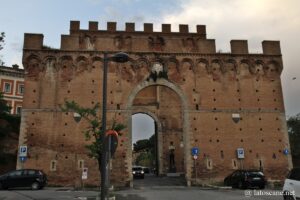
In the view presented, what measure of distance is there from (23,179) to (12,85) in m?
36.8

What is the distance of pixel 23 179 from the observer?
2088 centimetres

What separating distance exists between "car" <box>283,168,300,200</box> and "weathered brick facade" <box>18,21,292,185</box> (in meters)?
13.7

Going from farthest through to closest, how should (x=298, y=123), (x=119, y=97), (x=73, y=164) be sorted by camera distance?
(x=298, y=123)
(x=119, y=97)
(x=73, y=164)

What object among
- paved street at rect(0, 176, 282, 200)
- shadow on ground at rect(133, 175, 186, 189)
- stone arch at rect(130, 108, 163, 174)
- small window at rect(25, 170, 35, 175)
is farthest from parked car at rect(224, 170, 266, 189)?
stone arch at rect(130, 108, 163, 174)

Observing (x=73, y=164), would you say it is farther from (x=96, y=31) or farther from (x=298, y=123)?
(x=298, y=123)

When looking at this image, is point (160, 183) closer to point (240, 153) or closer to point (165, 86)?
point (240, 153)

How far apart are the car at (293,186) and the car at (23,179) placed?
50.3ft

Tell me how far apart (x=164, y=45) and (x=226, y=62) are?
5.30 meters

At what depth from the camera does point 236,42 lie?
27.7 metres

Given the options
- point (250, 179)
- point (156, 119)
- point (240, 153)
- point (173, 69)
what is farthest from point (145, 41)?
point (156, 119)

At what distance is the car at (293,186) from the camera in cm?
1087

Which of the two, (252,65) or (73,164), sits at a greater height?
(252,65)

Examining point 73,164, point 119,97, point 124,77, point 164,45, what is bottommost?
point 73,164

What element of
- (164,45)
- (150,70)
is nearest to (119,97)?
(150,70)
